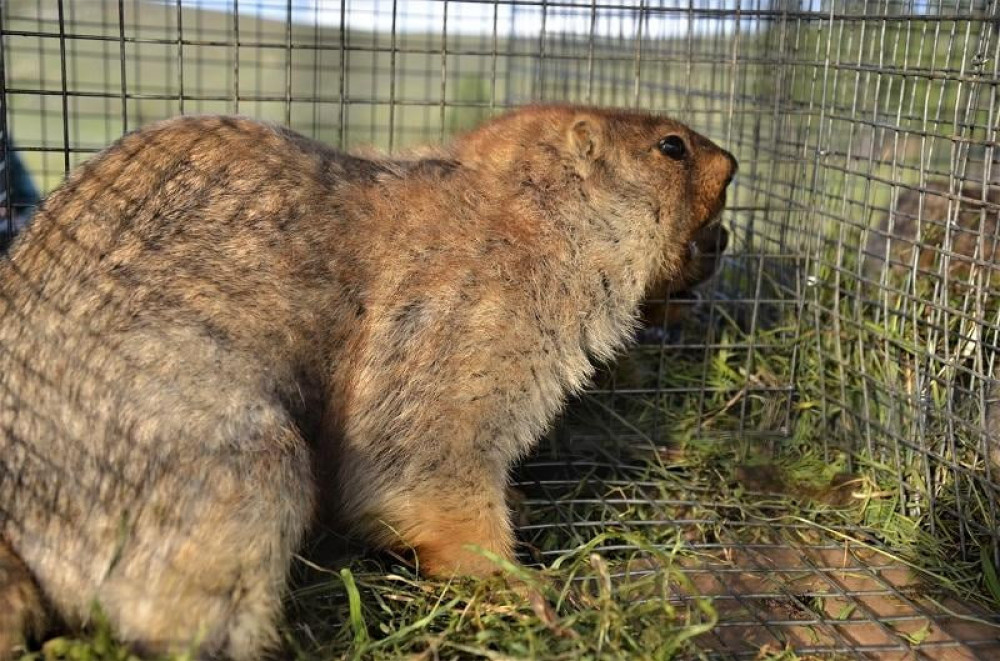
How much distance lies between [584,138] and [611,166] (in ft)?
0.65

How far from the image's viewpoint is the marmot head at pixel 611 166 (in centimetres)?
494

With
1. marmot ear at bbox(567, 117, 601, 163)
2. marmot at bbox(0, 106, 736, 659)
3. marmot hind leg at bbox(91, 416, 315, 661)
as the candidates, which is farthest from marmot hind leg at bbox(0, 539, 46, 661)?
marmot ear at bbox(567, 117, 601, 163)

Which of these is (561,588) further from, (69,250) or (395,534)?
(69,250)

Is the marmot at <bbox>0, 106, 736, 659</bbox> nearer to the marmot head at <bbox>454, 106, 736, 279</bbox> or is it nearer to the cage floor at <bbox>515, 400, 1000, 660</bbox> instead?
the marmot head at <bbox>454, 106, 736, 279</bbox>

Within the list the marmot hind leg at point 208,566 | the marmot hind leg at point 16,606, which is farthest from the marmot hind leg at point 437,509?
the marmot hind leg at point 16,606

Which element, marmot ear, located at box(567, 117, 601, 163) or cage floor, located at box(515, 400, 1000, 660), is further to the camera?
marmot ear, located at box(567, 117, 601, 163)

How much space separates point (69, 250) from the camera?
4027 mm

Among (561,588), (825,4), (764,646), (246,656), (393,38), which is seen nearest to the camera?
(246,656)

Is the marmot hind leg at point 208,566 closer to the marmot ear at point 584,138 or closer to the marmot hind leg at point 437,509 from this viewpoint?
the marmot hind leg at point 437,509

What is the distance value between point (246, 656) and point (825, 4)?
15.7ft

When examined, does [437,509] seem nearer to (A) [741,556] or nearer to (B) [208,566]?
(B) [208,566]

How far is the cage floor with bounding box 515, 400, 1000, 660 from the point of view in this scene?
420 cm

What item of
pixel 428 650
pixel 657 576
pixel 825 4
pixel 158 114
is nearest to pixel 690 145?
pixel 825 4

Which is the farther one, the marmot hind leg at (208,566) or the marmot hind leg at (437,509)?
the marmot hind leg at (437,509)
